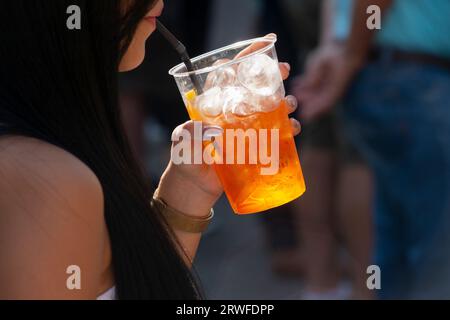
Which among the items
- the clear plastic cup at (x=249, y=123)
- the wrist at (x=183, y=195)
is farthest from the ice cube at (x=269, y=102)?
the wrist at (x=183, y=195)

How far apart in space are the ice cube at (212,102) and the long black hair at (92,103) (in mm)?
158

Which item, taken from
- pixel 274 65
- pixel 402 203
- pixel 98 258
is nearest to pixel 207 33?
pixel 402 203

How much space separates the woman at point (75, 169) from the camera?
1371 millimetres

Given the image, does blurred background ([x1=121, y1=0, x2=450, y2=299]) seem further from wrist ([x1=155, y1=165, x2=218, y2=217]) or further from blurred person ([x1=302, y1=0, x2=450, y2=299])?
wrist ([x1=155, y1=165, x2=218, y2=217])

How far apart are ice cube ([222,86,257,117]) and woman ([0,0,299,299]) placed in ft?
0.29

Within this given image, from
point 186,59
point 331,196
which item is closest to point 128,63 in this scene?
point 186,59

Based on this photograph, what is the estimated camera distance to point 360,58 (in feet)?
12.1

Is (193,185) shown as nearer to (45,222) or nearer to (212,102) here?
(212,102)

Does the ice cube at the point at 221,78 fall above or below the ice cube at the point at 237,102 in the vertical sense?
above

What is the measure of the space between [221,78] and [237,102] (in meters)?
0.05

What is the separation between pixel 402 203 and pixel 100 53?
2.51 m

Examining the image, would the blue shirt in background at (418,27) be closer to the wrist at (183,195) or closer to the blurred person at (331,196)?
the blurred person at (331,196)

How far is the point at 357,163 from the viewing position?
3.96 m

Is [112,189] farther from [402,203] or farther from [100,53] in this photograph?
[402,203]
